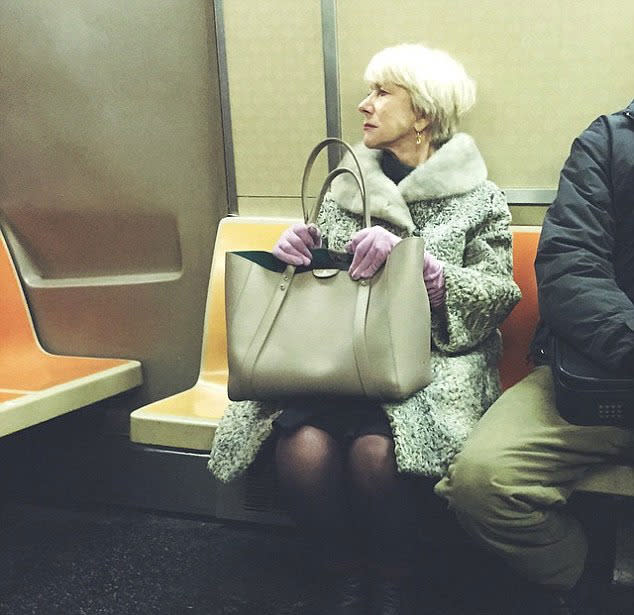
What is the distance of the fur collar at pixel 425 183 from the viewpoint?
8.04 ft

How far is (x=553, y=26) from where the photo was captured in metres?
2.63

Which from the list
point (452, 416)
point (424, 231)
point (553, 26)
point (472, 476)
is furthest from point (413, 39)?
point (472, 476)

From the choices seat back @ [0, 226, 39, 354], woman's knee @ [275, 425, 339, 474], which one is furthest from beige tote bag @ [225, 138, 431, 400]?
seat back @ [0, 226, 39, 354]

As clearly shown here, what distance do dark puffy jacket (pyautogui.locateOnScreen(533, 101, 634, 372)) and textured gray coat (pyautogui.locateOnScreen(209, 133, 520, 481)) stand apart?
6.6 inches

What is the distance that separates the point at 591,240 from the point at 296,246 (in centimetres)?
71

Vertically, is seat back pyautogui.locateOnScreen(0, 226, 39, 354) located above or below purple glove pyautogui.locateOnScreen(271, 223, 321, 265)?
below

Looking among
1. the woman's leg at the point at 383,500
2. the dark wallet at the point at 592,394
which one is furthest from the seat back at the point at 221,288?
the dark wallet at the point at 592,394

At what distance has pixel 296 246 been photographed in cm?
224

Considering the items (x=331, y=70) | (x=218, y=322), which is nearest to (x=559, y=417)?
(x=218, y=322)

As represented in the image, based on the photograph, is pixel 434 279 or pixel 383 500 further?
pixel 434 279

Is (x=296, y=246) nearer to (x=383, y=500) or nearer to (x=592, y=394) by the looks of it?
(x=383, y=500)

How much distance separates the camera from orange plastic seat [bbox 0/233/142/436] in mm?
2787

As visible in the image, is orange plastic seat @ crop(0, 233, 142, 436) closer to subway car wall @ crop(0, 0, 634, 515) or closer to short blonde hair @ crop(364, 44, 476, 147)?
subway car wall @ crop(0, 0, 634, 515)

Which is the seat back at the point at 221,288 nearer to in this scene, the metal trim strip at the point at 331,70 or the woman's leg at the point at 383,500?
the metal trim strip at the point at 331,70
